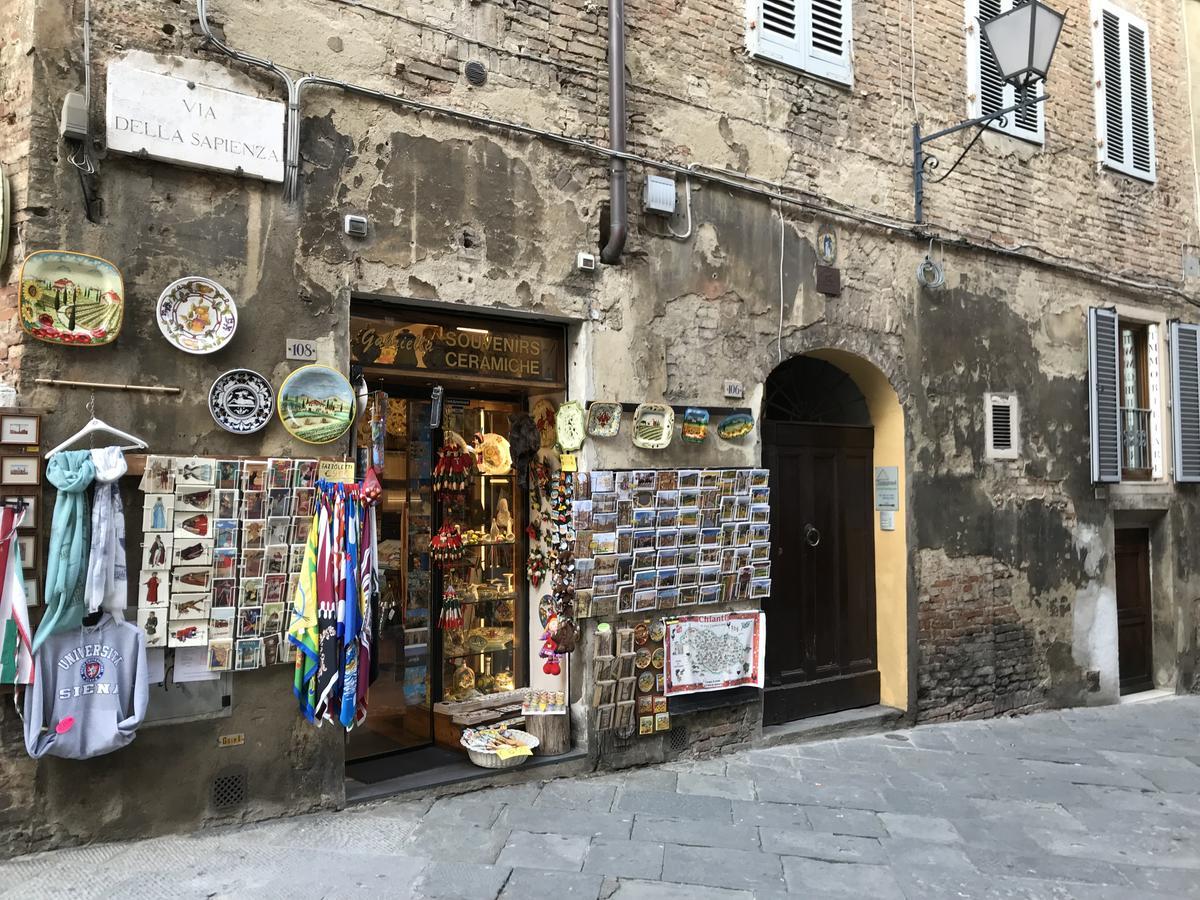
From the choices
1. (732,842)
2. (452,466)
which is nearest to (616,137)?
(452,466)

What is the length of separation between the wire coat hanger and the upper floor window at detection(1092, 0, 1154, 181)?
888 cm

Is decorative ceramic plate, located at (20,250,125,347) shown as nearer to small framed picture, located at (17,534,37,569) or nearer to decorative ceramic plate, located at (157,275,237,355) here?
decorative ceramic plate, located at (157,275,237,355)

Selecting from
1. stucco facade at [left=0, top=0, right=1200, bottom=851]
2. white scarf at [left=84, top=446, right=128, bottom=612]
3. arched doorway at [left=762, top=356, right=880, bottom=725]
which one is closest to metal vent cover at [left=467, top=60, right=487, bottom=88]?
stucco facade at [left=0, top=0, right=1200, bottom=851]

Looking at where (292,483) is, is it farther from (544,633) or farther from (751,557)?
(751,557)

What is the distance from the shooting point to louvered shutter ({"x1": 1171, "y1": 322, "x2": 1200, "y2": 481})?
29.9 feet

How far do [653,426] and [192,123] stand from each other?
10.1ft

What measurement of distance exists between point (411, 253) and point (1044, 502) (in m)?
6.11

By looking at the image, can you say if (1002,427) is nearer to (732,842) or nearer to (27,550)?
(732,842)

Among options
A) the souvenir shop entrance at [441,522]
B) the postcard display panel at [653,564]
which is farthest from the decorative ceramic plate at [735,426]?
the souvenir shop entrance at [441,522]

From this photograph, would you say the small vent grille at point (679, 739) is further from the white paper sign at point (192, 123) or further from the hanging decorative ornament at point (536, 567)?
the white paper sign at point (192, 123)

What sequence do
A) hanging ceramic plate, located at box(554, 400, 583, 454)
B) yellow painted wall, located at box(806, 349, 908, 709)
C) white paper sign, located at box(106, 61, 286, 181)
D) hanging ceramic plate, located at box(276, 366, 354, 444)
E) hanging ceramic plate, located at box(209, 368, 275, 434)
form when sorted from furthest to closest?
yellow painted wall, located at box(806, 349, 908, 709), hanging ceramic plate, located at box(554, 400, 583, 454), hanging ceramic plate, located at box(276, 366, 354, 444), hanging ceramic plate, located at box(209, 368, 275, 434), white paper sign, located at box(106, 61, 286, 181)


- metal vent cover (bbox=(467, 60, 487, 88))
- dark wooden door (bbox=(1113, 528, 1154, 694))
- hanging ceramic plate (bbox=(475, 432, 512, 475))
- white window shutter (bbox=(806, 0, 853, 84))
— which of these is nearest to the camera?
metal vent cover (bbox=(467, 60, 487, 88))

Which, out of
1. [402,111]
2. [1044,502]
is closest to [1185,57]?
[1044,502]

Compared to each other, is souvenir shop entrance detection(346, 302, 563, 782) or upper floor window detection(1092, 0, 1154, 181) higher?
upper floor window detection(1092, 0, 1154, 181)
